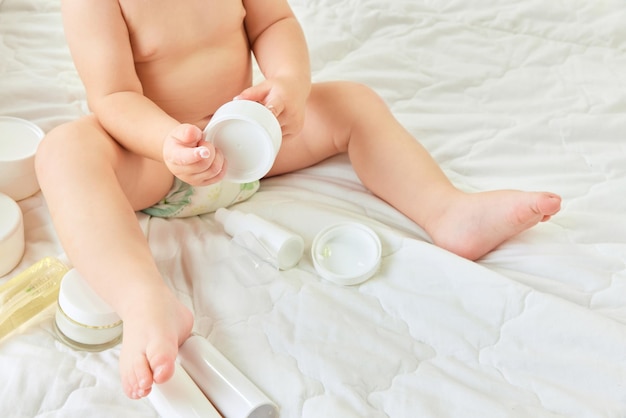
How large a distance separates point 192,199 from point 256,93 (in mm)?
199

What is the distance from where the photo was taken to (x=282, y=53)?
1.06 metres

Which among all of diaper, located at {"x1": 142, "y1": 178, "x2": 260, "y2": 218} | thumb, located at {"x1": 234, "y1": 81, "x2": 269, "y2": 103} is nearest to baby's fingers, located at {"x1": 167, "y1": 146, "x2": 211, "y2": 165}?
thumb, located at {"x1": 234, "y1": 81, "x2": 269, "y2": 103}

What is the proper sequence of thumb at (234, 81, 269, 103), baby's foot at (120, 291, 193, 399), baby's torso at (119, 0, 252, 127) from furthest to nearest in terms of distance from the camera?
baby's torso at (119, 0, 252, 127) → thumb at (234, 81, 269, 103) → baby's foot at (120, 291, 193, 399)

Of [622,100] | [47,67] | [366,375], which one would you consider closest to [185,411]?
[366,375]

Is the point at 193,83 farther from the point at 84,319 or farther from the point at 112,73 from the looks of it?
the point at 84,319

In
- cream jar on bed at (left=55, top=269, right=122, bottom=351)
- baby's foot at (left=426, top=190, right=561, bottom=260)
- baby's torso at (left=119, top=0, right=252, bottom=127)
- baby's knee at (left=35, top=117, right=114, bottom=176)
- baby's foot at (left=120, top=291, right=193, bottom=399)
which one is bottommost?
cream jar on bed at (left=55, top=269, right=122, bottom=351)

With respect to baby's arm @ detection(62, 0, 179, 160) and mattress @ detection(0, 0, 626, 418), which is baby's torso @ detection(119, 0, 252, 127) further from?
mattress @ detection(0, 0, 626, 418)

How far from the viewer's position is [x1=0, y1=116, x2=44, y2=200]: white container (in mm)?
1007

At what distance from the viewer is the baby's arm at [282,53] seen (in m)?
0.94

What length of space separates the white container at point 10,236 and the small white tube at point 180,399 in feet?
0.93

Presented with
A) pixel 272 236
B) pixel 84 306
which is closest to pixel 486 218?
pixel 272 236

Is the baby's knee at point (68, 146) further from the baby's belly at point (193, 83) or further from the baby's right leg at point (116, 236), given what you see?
the baby's belly at point (193, 83)

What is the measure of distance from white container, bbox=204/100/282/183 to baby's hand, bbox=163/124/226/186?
0.01 meters

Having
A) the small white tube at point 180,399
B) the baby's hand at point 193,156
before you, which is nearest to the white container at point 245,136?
the baby's hand at point 193,156
